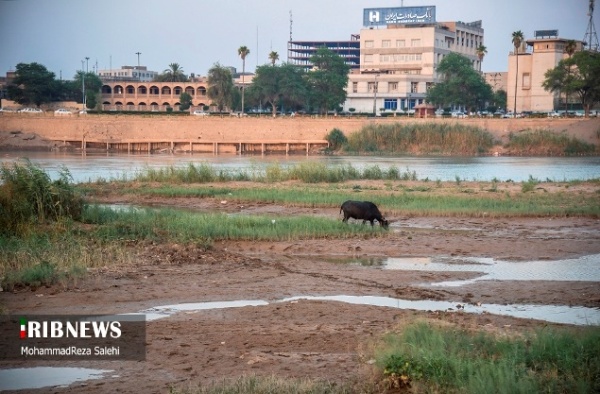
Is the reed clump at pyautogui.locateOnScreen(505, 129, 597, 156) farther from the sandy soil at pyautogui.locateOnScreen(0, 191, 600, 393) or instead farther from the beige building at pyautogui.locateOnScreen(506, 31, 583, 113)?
the sandy soil at pyautogui.locateOnScreen(0, 191, 600, 393)

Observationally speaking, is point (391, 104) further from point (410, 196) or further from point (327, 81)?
point (410, 196)

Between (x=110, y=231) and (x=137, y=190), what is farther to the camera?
(x=137, y=190)

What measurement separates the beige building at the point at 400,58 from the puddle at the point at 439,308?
9708 centimetres

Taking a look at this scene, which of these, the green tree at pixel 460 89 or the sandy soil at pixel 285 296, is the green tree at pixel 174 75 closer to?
the green tree at pixel 460 89

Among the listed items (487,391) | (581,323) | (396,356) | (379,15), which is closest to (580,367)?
(487,391)

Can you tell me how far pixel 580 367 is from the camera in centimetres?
936

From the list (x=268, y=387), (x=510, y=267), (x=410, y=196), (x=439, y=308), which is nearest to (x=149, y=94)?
(x=410, y=196)

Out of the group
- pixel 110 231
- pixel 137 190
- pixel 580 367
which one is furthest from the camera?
pixel 137 190

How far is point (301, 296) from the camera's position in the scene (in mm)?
14648

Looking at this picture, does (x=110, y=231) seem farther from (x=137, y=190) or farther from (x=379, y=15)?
(x=379, y=15)

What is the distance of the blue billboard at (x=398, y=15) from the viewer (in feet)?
410

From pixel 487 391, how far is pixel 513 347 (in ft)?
5.32

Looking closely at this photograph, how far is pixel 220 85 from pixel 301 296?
98493mm

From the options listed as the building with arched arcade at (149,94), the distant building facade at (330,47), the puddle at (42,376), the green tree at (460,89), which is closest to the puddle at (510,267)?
the puddle at (42,376)
